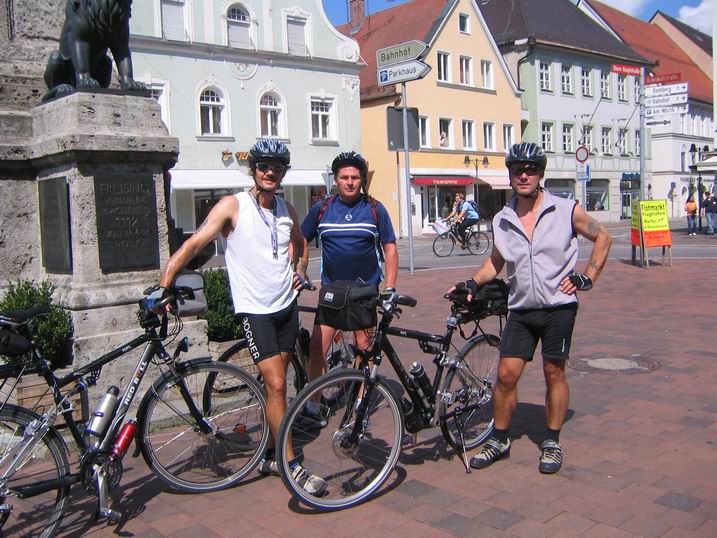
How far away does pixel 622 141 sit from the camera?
51094 mm

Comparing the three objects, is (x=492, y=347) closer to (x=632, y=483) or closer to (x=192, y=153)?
(x=632, y=483)

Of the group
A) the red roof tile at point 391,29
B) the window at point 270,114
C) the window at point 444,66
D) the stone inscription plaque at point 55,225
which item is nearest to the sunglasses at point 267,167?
the stone inscription plaque at point 55,225

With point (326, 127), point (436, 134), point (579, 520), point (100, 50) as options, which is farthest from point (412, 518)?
Result: point (436, 134)

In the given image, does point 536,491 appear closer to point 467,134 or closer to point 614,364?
point 614,364

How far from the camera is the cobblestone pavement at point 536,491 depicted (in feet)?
12.2

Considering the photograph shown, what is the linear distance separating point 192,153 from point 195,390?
2548 cm

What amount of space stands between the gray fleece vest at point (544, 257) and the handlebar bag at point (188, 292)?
181cm

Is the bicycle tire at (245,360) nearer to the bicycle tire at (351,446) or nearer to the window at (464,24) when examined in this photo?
the bicycle tire at (351,446)

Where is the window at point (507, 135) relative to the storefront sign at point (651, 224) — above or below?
above

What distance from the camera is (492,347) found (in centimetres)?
495

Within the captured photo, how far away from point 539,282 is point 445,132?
3535 cm

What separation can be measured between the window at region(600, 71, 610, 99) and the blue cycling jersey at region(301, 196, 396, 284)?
156 feet

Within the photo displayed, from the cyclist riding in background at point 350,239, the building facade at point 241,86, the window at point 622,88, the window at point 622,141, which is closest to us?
the cyclist riding in background at point 350,239

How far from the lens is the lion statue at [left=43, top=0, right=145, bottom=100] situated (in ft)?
18.0
